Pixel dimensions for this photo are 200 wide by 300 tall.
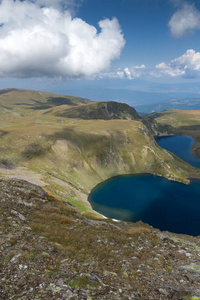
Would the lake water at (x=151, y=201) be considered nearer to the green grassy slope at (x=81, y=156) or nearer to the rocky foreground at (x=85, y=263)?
the green grassy slope at (x=81, y=156)

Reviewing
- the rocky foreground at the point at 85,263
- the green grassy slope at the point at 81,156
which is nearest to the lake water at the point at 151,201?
the green grassy slope at the point at 81,156

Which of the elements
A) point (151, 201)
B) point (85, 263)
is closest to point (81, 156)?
point (151, 201)

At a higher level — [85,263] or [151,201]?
[85,263]

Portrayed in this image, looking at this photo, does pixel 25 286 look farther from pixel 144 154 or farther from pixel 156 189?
pixel 144 154

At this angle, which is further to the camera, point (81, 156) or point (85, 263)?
point (81, 156)

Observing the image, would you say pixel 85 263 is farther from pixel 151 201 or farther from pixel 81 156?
pixel 81 156

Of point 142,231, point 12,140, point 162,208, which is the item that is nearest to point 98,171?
point 162,208

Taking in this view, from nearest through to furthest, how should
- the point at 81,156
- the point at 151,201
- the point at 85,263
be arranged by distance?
the point at 85,263, the point at 151,201, the point at 81,156
